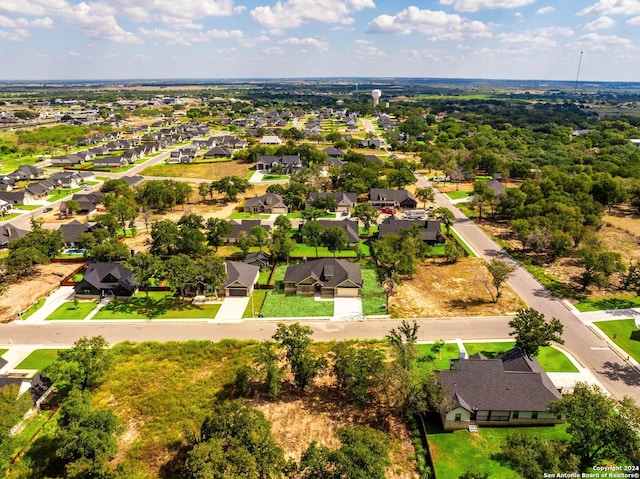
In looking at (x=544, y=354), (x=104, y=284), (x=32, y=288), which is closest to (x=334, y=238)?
(x=544, y=354)

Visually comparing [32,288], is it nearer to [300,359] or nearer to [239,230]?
[239,230]

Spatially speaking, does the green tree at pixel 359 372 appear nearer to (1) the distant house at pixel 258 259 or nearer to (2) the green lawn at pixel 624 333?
(1) the distant house at pixel 258 259

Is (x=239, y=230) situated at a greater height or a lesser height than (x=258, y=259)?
greater

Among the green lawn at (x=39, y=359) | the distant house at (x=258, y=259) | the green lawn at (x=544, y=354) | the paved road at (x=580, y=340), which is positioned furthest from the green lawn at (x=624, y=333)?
the green lawn at (x=39, y=359)

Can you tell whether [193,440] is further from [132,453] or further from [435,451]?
[435,451]

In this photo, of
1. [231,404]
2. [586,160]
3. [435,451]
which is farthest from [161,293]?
[586,160]
